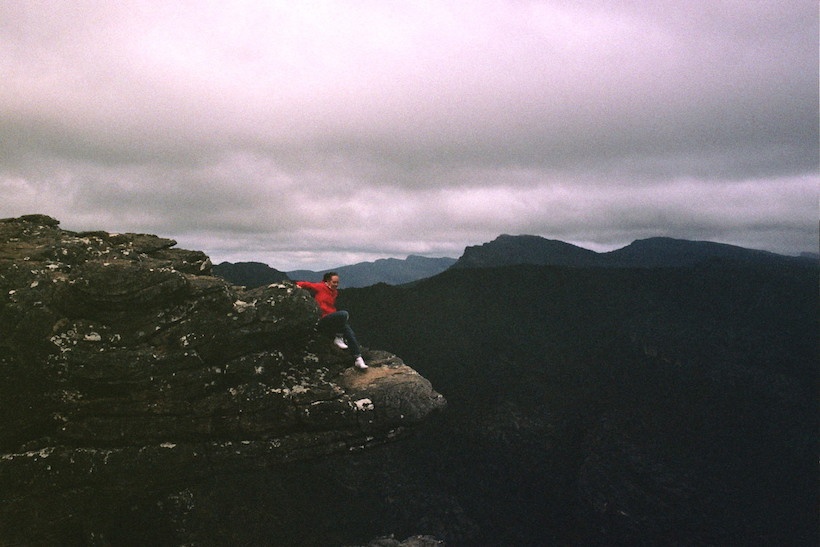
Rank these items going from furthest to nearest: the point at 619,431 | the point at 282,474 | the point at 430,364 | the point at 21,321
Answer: the point at 430,364 < the point at 619,431 < the point at 282,474 < the point at 21,321

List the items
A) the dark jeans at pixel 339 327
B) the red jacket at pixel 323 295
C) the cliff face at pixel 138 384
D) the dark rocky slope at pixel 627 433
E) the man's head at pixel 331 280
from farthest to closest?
1. the dark rocky slope at pixel 627 433
2. the red jacket at pixel 323 295
3. the man's head at pixel 331 280
4. the dark jeans at pixel 339 327
5. the cliff face at pixel 138 384

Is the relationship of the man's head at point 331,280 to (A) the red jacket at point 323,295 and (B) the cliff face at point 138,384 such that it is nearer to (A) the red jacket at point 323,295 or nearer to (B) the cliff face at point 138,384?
(A) the red jacket at point 323,295

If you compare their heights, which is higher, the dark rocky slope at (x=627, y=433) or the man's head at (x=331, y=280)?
the man's head at (x=331, y=280)

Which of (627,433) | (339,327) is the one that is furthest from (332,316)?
(627,433)

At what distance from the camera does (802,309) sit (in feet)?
627

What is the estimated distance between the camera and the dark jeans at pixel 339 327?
67.5 feet

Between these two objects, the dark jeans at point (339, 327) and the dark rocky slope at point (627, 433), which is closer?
the dark jeans at point (339, 327)

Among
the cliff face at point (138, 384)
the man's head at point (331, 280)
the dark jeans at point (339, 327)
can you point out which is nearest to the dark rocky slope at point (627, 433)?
the dark jeans at point (339, 327)

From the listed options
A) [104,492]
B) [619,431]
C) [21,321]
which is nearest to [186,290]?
[21,321]

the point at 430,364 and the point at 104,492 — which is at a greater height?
the point at 104,492

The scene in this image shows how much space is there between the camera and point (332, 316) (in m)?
20.5

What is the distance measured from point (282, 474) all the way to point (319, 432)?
3601 inches

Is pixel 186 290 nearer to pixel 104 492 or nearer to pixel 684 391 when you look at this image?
pixel 104 492

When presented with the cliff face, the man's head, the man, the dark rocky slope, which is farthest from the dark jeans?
the dark rocky slope
